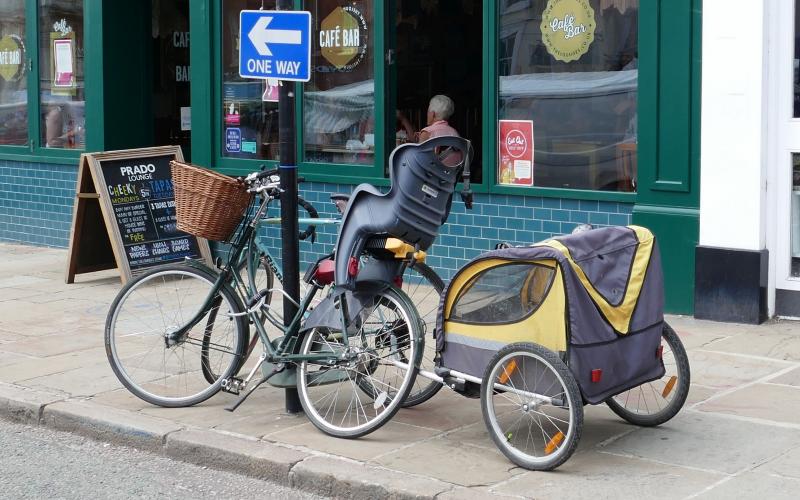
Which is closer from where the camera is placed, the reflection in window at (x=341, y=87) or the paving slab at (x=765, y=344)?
the paving slab at (x=765, y=344)

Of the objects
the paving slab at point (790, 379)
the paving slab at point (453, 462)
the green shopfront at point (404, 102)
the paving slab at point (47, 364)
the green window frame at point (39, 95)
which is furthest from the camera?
the green window frame at point (39, 95)

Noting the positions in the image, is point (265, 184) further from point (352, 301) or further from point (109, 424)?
point (109, 424)

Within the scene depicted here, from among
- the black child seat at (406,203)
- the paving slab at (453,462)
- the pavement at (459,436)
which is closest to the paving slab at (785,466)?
the pavement at (459,436)

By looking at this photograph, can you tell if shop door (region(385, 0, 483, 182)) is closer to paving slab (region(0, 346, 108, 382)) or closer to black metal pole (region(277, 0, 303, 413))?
paving slab (region(0, 346, 108, 382))

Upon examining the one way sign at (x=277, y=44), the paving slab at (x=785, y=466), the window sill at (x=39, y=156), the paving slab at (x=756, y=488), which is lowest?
the paving slab at (x=756, y=488)

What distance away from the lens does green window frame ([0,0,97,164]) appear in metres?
12.7

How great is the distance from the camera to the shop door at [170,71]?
43.3 feet

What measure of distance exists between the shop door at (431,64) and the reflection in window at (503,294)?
15.7ft

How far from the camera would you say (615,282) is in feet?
18.3

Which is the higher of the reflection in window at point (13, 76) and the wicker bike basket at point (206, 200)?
the reflection in window at point (13, 76)

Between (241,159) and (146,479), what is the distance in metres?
6.27

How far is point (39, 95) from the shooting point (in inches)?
535

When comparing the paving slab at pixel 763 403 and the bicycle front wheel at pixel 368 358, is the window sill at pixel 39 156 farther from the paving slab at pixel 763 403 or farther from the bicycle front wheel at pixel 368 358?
the paving slab at pixel 763 403

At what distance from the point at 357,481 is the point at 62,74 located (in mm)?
9325
